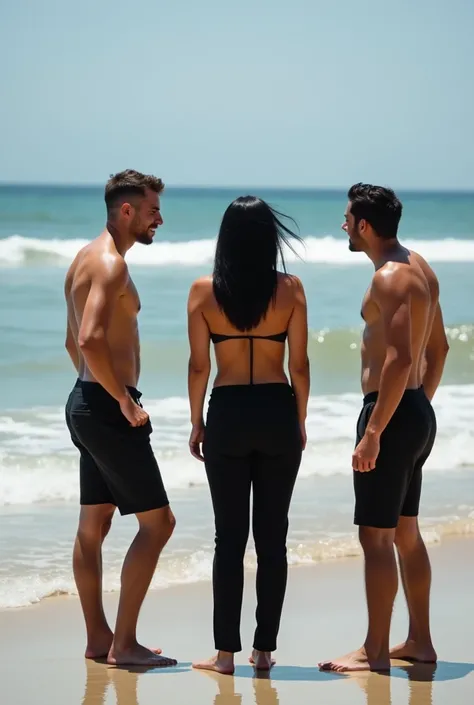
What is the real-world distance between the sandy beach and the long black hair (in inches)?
51.0

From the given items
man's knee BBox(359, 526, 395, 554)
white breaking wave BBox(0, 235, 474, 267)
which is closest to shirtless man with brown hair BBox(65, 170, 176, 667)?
man's knee BBox(359, 526, 395, 554)

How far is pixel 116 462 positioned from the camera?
409 cm

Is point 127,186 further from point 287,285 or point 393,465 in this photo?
point 393,465

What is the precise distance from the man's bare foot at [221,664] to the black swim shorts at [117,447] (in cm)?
60

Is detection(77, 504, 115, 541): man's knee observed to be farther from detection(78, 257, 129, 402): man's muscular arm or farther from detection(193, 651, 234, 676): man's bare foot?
detection(193, 651, 234, 676): man's bare foot

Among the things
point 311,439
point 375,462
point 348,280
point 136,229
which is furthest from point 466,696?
point 348,280

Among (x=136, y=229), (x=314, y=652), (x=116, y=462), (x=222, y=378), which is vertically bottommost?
(x=314, y=652)

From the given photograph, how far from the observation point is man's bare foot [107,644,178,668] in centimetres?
416

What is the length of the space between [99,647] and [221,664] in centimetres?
52

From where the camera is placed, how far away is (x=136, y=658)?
4160mm

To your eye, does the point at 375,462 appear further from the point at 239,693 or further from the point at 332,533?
the point at 332,533

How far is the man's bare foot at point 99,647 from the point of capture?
4281mm

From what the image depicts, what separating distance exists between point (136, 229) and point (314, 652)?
6.02ft

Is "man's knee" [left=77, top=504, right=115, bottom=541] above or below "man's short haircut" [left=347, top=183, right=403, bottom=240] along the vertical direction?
below
